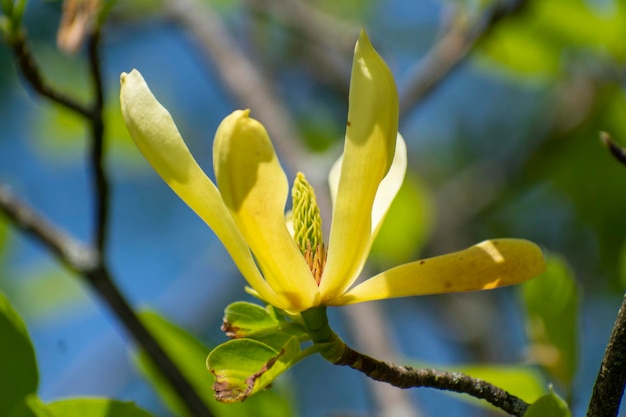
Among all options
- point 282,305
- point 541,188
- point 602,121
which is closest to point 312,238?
point 282,305

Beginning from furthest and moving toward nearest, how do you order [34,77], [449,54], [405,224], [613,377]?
[405,224] → [449,54] → [34,77] → [613,377]

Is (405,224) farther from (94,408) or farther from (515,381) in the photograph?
(94,408)

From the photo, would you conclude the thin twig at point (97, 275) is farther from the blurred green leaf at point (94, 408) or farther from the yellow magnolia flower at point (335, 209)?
the yellow magnolia flower at point (335, 209)

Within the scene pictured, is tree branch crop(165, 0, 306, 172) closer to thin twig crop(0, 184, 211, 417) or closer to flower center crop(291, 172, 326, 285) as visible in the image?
thin twig crop(0, 184, 211, 417)

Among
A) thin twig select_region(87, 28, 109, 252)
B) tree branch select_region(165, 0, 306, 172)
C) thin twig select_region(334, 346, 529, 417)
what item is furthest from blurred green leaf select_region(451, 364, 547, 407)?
tree branch select_region(165, 0, 306, 172)

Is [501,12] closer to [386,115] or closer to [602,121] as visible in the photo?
[602,121]

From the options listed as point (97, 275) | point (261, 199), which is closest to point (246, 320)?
point (261, 199)

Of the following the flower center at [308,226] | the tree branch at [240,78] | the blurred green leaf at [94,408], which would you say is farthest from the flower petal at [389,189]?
the tree branch at [240,78]
